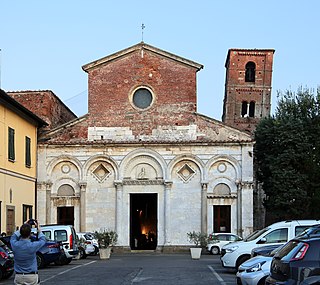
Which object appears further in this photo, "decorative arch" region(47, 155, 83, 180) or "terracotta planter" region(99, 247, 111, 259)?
"decorative arch" region(47, 155, 83, 180)

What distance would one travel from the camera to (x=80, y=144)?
38.0m

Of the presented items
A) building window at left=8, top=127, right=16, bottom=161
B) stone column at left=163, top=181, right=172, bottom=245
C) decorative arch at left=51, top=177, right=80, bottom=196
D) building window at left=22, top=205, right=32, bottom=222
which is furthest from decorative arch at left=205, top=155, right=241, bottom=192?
building window at left=8, top=127, right=16, bottom=161

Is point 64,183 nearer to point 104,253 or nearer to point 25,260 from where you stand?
point 104,253

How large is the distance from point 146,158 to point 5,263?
61.4 ft

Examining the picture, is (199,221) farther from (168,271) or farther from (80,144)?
(168,271)

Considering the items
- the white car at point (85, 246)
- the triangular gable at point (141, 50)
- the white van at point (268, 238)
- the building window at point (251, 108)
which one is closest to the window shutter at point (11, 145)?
the white car at point (85, 246)

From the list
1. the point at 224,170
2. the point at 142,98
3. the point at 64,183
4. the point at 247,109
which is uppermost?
the point at 247,109

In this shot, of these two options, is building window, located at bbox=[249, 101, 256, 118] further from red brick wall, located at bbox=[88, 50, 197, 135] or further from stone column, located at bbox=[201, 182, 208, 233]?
stone column, located at bbox=[201, 182, 208, 233]

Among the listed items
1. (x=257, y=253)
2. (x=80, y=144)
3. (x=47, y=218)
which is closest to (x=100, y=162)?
(x=80, y=144)

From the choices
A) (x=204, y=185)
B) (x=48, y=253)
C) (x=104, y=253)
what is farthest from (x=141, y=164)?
(x=48, y=253)

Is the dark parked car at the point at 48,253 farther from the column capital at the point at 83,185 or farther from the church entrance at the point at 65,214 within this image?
the church entrance at the point at 65,214

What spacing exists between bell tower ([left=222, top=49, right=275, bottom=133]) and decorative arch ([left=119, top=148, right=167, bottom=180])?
26203 millimetres

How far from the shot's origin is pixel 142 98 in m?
38.8

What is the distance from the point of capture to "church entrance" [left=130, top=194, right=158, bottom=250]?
1736 inches
